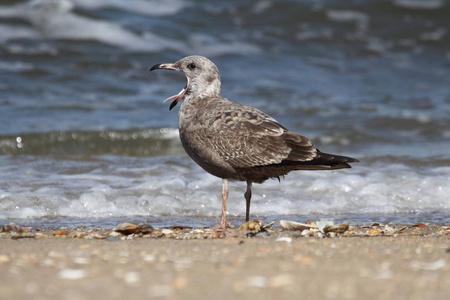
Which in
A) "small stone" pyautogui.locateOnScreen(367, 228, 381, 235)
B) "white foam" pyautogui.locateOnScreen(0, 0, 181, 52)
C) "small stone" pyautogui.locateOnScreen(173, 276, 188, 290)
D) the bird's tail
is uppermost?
"white foam" pyautogui.locateOnScreen(0, 0, 181, 52)

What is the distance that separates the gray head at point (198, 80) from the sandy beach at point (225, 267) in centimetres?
183

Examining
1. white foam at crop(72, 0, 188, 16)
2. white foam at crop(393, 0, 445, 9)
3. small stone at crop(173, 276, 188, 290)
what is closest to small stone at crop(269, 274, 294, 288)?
small stone at crop(173, 276, 188, 290)

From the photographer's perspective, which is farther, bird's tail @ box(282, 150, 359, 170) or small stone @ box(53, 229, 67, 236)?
bird's tail @ box(282, 150, 359, 170)

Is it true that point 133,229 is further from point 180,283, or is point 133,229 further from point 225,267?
point 180,283

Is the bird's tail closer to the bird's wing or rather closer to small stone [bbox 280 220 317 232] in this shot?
the bird's wing

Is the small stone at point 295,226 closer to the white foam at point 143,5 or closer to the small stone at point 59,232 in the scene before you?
the small stone at point 59,232

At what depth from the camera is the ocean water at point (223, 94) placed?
6.71 m

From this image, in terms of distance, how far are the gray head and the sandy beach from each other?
1.83 metres

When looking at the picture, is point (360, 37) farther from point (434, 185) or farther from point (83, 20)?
point (434, 185)

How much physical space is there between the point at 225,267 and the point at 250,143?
2.31 meters

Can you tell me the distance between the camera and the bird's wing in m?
5.50

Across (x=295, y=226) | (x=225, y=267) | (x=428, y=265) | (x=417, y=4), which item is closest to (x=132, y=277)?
(x=225, y=267)

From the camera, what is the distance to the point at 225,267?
330 cm

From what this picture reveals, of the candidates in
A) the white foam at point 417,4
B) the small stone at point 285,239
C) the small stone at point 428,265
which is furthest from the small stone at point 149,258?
the white foam at point 417,4
